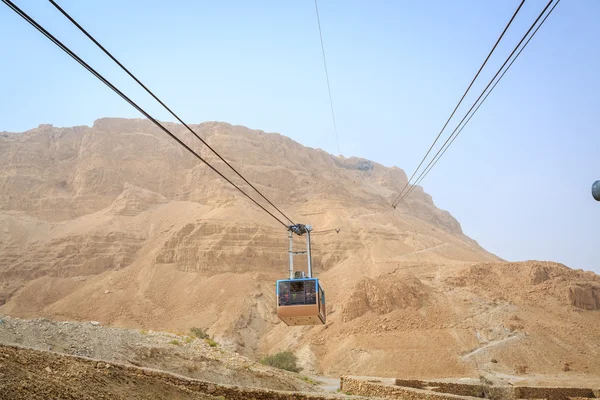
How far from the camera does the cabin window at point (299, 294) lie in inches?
874

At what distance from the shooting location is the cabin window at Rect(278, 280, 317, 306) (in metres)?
22.2

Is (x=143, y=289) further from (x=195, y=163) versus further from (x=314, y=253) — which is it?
(x=195, y=163)

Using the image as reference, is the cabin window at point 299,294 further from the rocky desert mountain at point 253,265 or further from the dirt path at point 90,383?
the rocky desert mountain at point 253,265

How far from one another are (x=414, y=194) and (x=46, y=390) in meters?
131

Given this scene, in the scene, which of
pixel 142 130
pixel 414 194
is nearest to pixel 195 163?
pixel 142 130

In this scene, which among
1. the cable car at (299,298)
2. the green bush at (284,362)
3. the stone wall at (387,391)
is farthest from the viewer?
the green bush at (284,362)

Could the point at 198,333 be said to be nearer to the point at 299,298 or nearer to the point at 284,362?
the point at 284,362

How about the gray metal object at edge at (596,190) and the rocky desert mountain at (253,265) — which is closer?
the gray metal object at edge at (596,190)

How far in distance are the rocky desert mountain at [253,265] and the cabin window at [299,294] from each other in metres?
25.4

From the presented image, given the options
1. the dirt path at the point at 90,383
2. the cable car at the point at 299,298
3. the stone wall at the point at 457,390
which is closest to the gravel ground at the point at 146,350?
the stone wall at the point at 457,390

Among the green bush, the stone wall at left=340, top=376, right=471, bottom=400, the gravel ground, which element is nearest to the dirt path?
the stone wall at left=340, top=376, right=471, bottom=400

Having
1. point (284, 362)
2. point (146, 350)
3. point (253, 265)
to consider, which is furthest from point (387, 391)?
point (253, 265)

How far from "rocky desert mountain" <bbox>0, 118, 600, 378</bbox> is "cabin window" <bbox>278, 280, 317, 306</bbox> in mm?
25379

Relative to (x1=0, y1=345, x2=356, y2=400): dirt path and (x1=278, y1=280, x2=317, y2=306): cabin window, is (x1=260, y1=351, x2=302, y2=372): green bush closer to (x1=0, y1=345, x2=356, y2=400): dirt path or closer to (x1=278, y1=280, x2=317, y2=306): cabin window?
(x1=278, y1=280, x2=317, y2=306): cabin window
